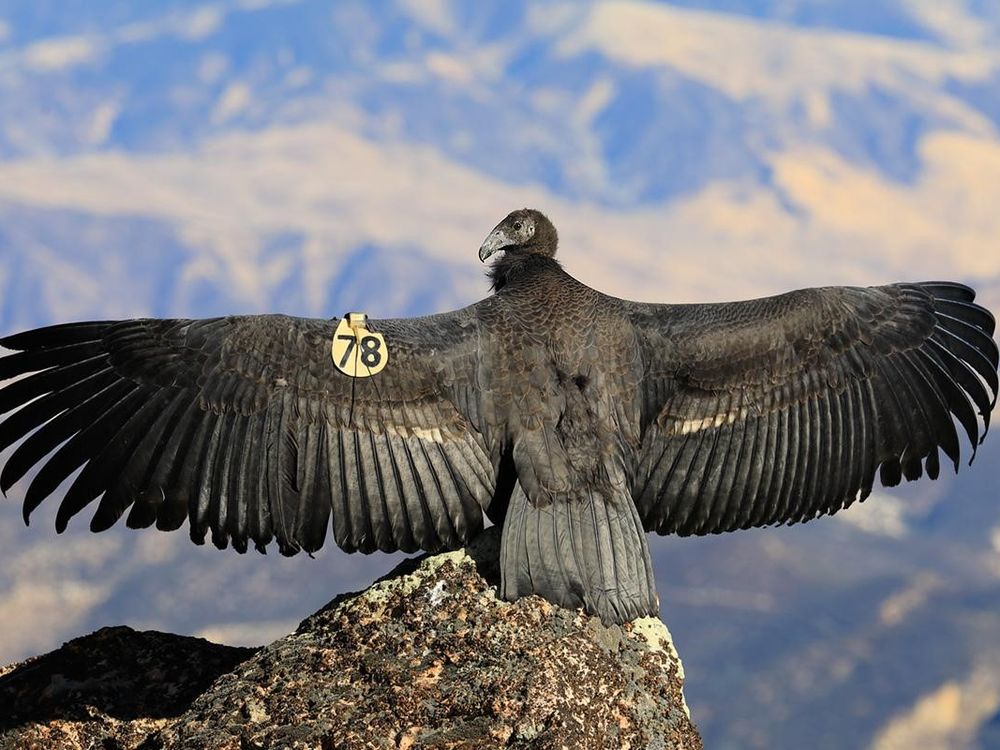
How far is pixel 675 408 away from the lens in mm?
10305

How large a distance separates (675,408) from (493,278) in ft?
7.70

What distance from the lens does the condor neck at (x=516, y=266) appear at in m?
11.1

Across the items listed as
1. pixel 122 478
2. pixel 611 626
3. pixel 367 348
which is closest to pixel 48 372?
pixel 122 478

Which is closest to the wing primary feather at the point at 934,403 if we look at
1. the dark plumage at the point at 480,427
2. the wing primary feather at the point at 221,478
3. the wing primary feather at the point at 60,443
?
the dark plumage at the point at 480,427

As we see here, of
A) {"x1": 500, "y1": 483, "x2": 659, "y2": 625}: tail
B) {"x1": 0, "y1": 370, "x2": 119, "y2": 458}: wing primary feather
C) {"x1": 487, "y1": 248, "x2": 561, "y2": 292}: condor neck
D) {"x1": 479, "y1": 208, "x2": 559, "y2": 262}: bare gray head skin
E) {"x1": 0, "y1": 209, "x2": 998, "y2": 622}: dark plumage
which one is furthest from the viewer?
{"x1": 479, "y1": 208, "x2": 559, "y2": 262}: bare gray head skin

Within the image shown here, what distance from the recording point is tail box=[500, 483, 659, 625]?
8.78 m

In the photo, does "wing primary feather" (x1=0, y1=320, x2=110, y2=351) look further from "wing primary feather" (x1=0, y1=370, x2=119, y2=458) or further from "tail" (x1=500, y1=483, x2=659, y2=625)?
"tail" (x1=500, y1=483, x2=659, y2=625)

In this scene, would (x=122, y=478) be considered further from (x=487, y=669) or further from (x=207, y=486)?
(x=487, y=669)

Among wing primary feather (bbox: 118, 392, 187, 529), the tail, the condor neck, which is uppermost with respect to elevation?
the condor neck

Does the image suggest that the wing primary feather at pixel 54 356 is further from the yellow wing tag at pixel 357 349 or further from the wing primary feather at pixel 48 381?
the yellow wing tag at pixel 357 349

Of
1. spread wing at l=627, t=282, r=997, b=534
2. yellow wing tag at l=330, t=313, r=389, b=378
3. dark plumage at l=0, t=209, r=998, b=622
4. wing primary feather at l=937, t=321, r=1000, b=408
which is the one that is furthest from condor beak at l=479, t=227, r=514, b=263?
wing primary feather at l=937, t=321, r=1000, b=408

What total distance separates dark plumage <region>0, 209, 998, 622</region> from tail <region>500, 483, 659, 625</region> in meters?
0.02

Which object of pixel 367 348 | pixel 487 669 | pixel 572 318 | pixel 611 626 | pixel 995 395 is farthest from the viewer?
pixel 995 395

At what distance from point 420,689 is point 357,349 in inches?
99.7
